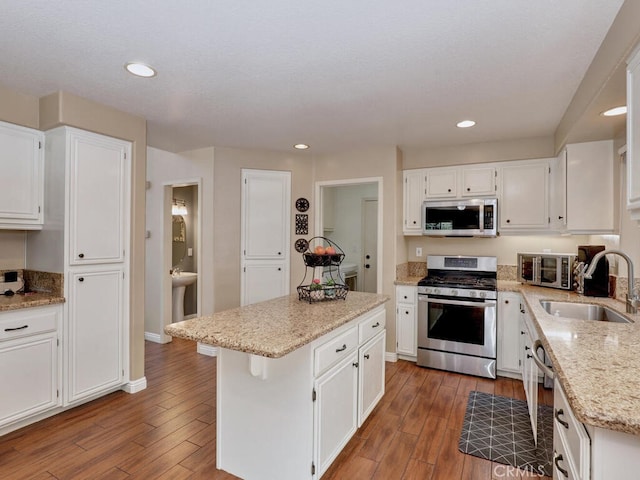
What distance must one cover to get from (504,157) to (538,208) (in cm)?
64

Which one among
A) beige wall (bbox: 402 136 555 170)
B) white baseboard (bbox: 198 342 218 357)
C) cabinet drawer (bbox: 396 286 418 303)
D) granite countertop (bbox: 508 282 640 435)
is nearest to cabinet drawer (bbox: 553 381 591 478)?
granite countertop (bbox: 508 282 640 435)

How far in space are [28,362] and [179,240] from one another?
10.9 ft

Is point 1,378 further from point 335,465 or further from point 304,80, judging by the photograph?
point 304,80

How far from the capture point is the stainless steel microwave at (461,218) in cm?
369

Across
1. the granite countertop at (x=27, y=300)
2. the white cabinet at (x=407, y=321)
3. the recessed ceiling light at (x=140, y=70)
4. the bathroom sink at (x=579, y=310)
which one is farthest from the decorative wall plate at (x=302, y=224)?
the bathroom sink at (x=579, y=310)

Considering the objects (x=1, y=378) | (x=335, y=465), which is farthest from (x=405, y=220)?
(x=1, y=378)

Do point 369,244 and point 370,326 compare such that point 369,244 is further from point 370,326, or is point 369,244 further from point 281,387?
point 281,387

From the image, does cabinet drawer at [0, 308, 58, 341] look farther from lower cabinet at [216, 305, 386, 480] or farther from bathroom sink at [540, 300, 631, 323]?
bathroom sink at [540, 300, 631, 323]

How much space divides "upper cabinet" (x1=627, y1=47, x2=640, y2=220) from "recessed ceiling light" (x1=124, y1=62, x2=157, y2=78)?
254cm

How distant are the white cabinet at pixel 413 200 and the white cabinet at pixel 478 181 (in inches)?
17.8

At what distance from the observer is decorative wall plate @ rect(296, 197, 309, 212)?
14.4 ft

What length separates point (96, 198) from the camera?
9.20 ft

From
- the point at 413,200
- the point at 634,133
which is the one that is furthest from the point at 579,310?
the point at 413,200

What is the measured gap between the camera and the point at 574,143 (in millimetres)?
2885
